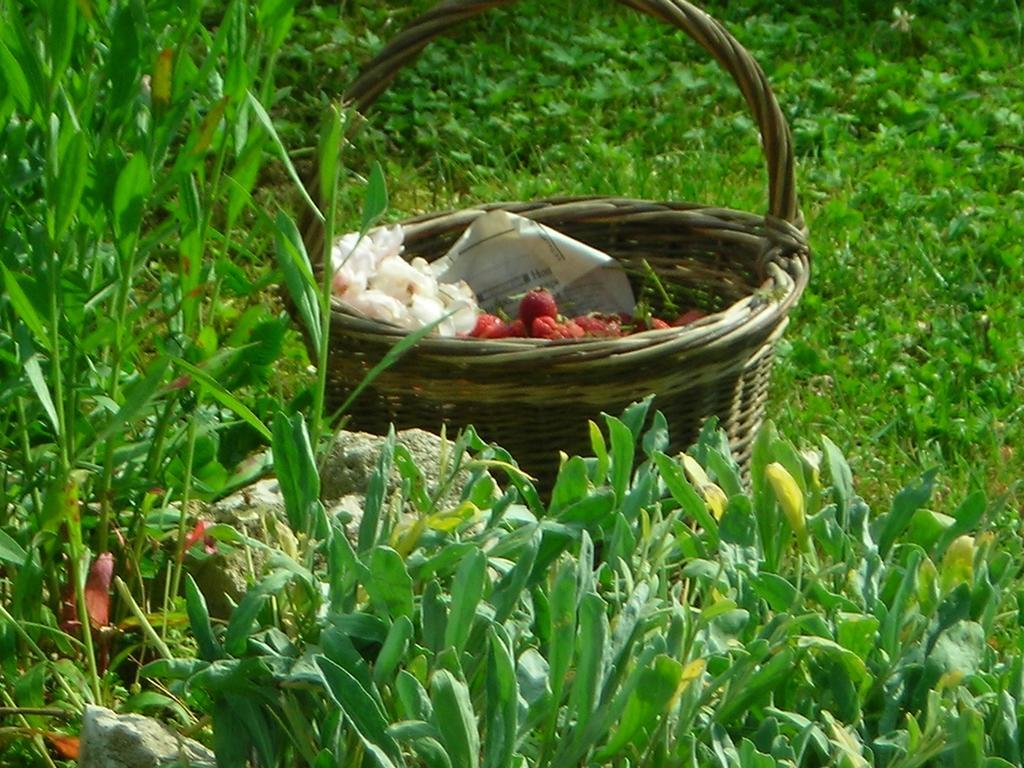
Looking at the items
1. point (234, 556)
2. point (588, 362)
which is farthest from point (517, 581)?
point (588, 362)

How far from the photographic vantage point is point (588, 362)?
1.78 metres

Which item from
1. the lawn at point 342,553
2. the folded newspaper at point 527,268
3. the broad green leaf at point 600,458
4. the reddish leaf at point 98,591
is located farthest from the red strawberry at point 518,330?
the broad green leaf at point 600,458

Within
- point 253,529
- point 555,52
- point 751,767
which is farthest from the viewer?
point 555,52

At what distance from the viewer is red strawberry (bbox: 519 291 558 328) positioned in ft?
7.43

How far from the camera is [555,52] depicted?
13.1ft

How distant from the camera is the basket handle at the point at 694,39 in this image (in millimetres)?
2049

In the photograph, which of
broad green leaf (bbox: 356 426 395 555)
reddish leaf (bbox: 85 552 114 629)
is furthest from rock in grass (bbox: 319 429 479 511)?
broad green leaf (bbox: 356 426 395 555)

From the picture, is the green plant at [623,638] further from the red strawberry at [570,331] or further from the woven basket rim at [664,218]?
the red strawberry at [570,331]

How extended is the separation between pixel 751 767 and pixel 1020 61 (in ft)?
Result: 12.0

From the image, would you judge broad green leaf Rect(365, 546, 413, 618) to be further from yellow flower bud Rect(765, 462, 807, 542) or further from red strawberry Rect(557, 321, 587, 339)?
red strawberry Rect(557, 321, 587, 339)

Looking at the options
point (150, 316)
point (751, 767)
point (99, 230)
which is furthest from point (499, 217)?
point (751, 767)

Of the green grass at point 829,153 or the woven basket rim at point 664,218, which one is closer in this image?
the woven basket rim at point 664,218

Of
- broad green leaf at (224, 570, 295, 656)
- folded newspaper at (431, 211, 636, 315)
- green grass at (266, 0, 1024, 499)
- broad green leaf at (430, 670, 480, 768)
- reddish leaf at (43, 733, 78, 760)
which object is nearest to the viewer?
broad green leaf at (430, 670, 480, 768)

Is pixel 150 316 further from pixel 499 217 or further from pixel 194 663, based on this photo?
pixel 194 663
